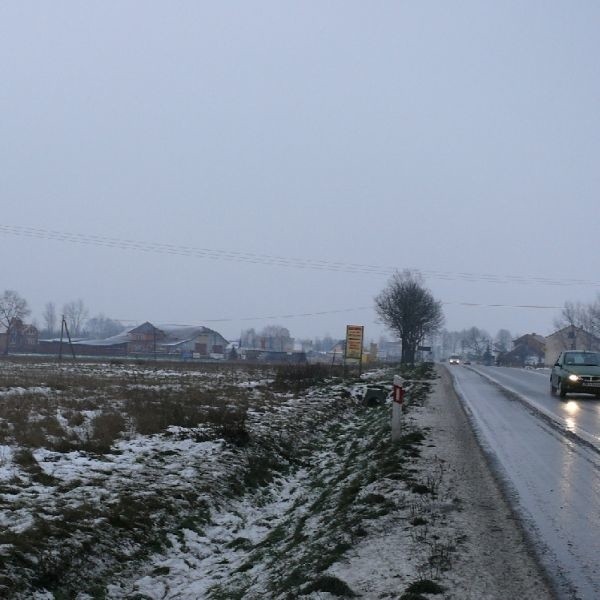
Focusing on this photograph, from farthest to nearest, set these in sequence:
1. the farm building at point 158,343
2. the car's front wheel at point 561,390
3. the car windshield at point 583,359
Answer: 1. the farm building at point 158,343
2. the car windshield at point 583,359
3. the car's front wheel at point 561,390

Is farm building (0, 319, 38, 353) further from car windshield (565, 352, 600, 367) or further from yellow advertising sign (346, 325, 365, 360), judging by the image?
car windshield (565, 352, 600, 367)

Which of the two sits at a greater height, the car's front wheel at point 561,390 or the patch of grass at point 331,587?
the car's front wheel at point 561,390

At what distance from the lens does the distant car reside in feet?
68.9

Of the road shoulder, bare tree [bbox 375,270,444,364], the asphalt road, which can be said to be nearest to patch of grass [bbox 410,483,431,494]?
the road shoulder

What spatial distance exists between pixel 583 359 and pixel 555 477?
1567cm

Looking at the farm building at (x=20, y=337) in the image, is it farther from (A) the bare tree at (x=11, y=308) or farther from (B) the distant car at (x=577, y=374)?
(B) the distant car at (x=577, y=374)

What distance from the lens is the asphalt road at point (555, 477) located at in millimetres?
5434

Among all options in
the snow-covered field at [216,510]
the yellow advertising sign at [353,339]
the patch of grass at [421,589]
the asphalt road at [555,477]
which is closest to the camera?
the patch of grass at [421,589]

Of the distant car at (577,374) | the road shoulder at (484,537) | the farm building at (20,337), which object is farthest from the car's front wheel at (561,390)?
the farm building at (20,337)

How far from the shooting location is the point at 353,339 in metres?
36.0

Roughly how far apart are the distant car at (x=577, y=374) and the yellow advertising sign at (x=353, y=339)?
14.3 m

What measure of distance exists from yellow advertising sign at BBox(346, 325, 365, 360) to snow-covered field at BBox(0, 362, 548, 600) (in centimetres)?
2081

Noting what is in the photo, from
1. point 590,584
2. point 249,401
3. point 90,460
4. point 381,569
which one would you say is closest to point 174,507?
point 90,460

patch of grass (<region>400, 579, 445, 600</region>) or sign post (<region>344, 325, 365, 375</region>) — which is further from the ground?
sign post (<region>344, 325, 365, 375</region>)
